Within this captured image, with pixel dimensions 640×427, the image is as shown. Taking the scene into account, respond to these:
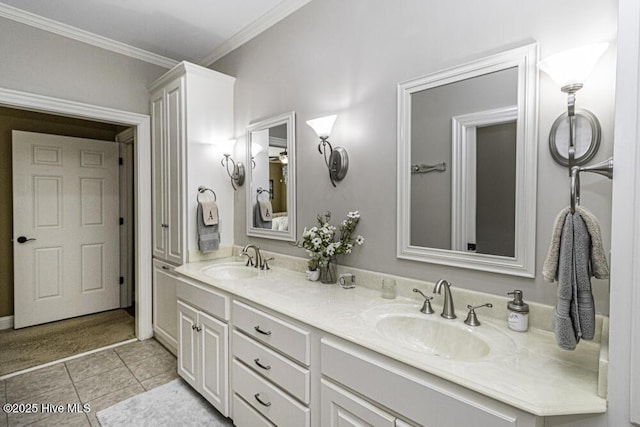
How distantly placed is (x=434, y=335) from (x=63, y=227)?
3.96 m

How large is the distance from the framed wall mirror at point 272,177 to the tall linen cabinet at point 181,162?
13.0 inches

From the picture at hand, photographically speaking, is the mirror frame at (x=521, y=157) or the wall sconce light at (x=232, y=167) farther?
the wall sconce light at (x=232, y=167)

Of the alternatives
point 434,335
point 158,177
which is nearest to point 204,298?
point 434,335

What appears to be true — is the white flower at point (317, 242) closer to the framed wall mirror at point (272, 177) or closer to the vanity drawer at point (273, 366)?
the framed wall mirror at point (272, 177)

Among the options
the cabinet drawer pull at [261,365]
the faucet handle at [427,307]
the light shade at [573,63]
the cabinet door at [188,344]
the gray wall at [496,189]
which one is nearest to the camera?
the light shade at [573,63]

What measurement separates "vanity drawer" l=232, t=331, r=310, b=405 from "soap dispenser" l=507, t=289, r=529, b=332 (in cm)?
84

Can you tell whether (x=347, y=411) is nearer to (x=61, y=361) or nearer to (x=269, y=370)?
(x=269, y=370)

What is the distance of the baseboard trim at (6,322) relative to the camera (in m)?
3.26

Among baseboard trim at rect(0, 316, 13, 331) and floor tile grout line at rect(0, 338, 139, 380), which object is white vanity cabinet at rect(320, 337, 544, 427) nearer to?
floor tile grout line at rect(0, 338, 139, 380)

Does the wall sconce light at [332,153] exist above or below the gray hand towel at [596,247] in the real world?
above

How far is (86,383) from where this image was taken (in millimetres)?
2326

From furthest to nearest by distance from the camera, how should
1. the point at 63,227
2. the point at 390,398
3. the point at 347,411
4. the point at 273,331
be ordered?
the point at 63,227 → the point at 273,331 → the point at 347,411 → the point at 390,398

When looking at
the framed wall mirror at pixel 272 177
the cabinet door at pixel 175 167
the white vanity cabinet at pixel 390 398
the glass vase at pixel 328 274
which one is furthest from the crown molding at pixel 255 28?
the white vanity cabinet at pixel 390 398

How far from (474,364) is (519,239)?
0.58 meters
